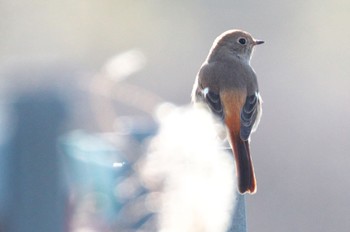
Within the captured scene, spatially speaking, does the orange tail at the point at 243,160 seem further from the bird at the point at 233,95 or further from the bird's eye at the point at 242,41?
the bird's eye at the point at 242,41

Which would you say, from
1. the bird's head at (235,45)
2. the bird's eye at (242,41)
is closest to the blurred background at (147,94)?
the bird's head at (235,45)

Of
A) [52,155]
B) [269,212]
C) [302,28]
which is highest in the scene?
[52,155]

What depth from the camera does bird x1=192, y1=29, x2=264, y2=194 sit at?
487cm

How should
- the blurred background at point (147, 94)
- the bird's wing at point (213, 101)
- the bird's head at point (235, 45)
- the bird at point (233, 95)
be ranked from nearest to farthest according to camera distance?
1. the blurred background at point (147, 94)
2. the bird at point (233, 95)
3. the bird's wing at point (213, 101)
4. the bird's head at point (235, 45)

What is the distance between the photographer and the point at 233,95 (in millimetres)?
5316

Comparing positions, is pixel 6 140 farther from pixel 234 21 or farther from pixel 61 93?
pixel 234 21

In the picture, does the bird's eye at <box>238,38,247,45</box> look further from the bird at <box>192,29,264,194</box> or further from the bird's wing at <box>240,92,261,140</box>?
the bird's wing at <box>240,92,261,140</box>

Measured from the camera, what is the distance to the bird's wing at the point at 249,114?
4.91 m

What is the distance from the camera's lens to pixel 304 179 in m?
10.3

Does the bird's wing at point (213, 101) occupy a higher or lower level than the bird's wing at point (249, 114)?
higher

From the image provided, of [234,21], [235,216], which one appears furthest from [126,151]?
[234,21]

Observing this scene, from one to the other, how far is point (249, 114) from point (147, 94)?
557 cm

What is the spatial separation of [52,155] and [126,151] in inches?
17.2

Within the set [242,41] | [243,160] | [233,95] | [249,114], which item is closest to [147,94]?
[242,41]
